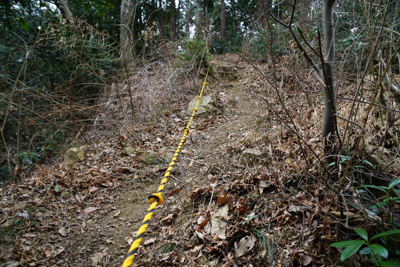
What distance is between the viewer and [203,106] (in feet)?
18.4

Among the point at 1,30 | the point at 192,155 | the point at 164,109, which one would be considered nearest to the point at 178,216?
the point at 192,155

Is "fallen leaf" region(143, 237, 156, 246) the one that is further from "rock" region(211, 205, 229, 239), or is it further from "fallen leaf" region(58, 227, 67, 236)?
"fallen leaf" region(58, 227, 67, 236)

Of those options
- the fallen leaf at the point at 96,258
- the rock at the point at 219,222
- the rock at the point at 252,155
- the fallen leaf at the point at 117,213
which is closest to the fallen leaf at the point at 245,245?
the rock at the point at 219,222

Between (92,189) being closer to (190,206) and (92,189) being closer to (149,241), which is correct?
(149,241)

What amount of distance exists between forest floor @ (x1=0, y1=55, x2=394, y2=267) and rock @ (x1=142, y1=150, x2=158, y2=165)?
3.5 inches

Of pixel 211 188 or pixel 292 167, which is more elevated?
pixel 292 167

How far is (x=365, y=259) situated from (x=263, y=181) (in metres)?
1.11

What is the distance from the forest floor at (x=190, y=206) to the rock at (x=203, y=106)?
0.93m

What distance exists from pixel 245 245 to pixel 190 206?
0.95m

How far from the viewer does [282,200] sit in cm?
222

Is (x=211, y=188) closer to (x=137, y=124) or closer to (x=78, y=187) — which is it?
(x=78, y=187)

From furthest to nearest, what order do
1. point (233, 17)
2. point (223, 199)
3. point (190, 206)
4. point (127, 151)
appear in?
1. point (233, 17)
2. point (127, 151)
3. point (190, 206)
4. point (223, 199)

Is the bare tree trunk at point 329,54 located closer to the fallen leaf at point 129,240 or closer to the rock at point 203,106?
the fallen leaf at point 129,240

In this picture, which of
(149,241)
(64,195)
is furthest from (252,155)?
(64,195)
